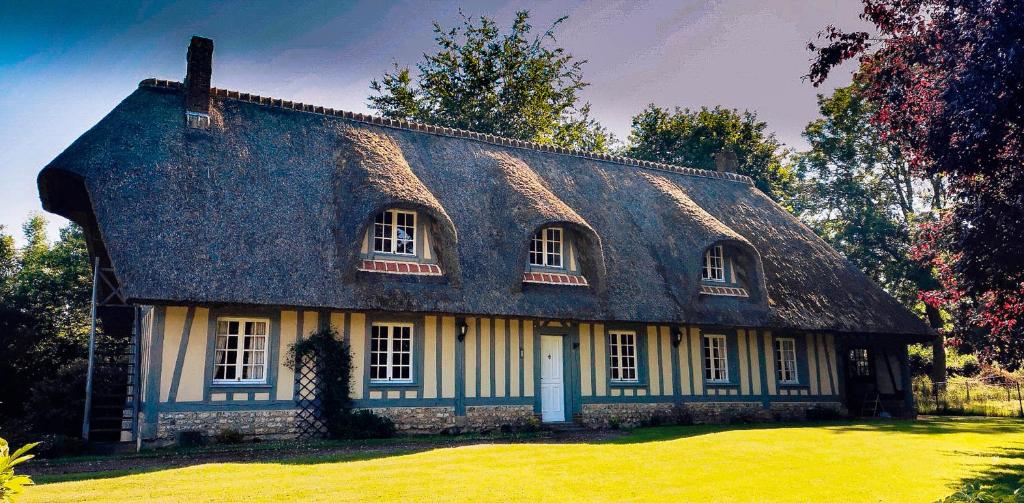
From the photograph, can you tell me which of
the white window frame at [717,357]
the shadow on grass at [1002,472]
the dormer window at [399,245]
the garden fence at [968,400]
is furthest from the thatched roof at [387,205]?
the shadow on grass at [1002,472]

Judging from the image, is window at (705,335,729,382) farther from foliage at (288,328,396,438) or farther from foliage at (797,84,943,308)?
foliage at (797,84,943,308)

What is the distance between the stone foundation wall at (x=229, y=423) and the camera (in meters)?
12.6

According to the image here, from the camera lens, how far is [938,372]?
29047mm

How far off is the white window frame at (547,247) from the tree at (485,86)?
12.8 metres

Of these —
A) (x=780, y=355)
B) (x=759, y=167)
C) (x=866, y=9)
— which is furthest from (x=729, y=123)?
(x=866, y=9)

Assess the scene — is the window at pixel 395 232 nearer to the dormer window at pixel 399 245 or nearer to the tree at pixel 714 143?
the dormer window at pixel 399 245

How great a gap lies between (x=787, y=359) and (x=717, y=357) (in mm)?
2378

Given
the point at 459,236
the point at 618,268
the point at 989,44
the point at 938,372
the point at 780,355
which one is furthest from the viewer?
the point at 938,372

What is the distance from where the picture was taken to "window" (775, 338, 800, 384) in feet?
64.1

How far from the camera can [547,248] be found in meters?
16.9

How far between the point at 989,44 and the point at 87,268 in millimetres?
27758

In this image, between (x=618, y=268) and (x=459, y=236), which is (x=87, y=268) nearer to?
(x=459, y=236)

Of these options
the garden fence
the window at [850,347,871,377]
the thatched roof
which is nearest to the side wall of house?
the thatched roof

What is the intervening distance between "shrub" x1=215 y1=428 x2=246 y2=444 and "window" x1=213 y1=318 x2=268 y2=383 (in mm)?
889
